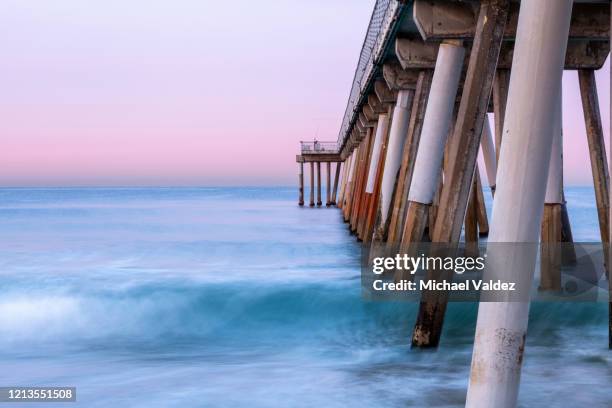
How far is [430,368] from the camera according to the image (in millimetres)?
5469

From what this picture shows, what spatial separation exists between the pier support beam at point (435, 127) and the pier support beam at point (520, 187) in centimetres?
279

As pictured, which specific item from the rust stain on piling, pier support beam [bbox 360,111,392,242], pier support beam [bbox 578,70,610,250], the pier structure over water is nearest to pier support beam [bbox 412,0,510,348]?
the pier structure over water

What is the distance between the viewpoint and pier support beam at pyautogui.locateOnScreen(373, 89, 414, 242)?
9.81 metres

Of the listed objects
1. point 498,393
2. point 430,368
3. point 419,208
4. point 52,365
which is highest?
point 419,208

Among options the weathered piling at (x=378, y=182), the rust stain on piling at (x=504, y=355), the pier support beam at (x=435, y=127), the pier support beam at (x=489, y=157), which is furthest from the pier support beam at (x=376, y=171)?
the rust stain on piling at (x=504, y=355)

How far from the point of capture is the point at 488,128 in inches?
503

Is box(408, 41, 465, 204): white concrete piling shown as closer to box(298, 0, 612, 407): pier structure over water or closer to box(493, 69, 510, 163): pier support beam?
box(298, 0, 612, 407): pier structure over water

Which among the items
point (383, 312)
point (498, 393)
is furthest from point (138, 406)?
point (383, 312)

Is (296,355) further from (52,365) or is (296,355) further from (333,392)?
(52,365)

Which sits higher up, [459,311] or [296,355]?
[459,311]

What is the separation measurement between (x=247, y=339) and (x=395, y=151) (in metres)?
3.41

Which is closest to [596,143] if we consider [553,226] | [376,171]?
[553,226]

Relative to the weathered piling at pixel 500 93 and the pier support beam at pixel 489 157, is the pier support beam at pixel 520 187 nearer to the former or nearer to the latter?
the weathered piling at pixel 500 93

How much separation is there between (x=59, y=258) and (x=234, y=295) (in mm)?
5832
